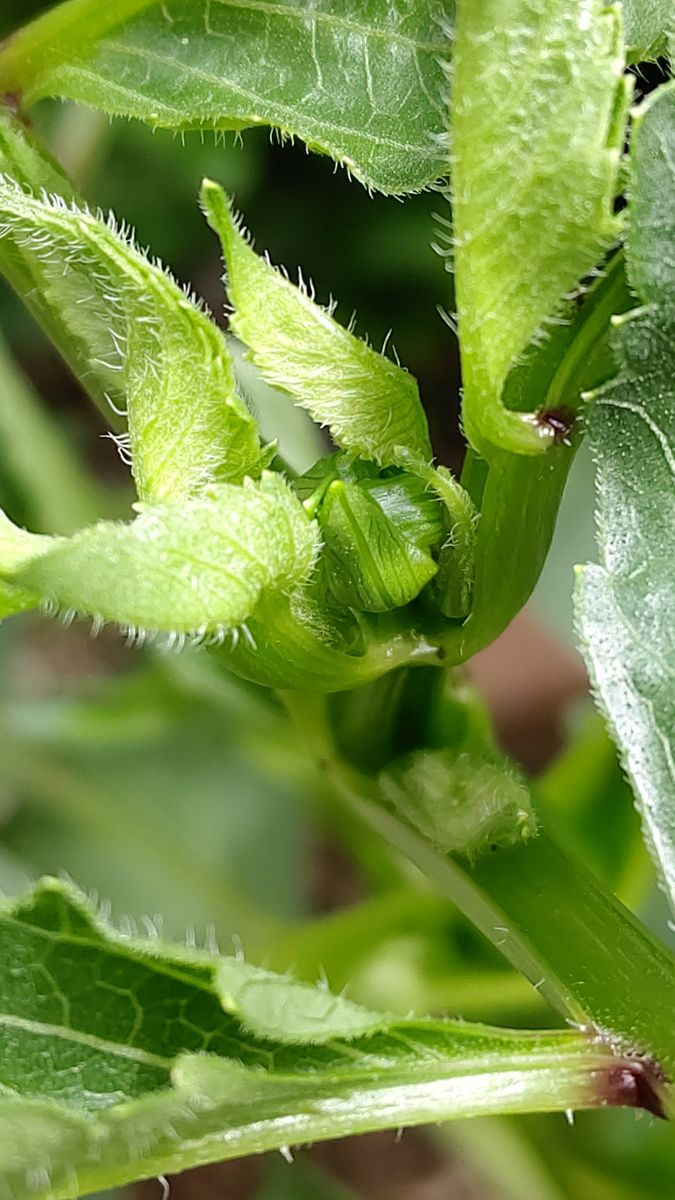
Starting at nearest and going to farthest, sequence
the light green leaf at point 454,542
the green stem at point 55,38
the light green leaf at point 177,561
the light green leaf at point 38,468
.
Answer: the light green leaf at point 177,561
the light green leaf at point 454,542
the green stem at point 55,38
the light green leaf at point 38,468

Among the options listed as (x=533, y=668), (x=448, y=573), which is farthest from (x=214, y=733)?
(x=448, y=573)

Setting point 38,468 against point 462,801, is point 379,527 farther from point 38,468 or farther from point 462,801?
point 38,468

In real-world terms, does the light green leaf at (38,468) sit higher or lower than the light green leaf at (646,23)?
lower

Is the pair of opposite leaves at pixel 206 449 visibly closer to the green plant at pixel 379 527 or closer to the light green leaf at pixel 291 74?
the green plant at pixel 379 527

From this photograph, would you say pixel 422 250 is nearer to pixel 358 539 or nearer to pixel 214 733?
pixel 214 733

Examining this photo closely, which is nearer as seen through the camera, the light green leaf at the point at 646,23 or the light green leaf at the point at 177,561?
the light green leaf at the point at 177,561

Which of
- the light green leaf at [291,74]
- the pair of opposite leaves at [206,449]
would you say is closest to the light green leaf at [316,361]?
the pair of opposite leaves at [206,449]

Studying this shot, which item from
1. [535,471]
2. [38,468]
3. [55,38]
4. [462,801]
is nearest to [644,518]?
[535,471]

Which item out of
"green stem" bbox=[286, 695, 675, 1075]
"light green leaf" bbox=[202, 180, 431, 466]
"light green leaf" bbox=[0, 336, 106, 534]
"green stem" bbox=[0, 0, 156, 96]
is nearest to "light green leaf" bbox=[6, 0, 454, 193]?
"green stem" bbox=[0, 0, 156, 96]
